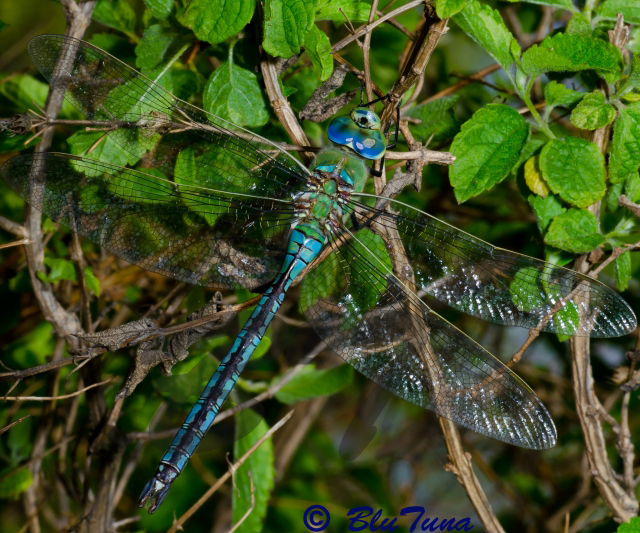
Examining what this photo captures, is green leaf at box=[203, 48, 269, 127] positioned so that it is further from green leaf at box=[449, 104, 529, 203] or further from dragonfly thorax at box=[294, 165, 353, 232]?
green leaf at box=[449, 104, 529, 203]

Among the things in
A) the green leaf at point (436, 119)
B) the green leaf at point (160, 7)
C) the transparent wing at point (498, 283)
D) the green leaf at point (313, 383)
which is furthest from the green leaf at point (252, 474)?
the green leaf at point (160, 7)

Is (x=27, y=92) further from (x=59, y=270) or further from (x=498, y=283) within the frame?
(x=498, y=283)

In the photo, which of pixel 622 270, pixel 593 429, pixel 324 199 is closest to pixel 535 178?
pixel 622 270

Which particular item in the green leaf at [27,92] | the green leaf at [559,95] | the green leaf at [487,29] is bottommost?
the green leaf at [27,92]

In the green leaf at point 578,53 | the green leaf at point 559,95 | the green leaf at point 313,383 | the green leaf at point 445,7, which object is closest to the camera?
the green leaf at point 445,7

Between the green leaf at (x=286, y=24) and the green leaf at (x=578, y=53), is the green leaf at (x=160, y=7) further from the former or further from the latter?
the green leaf at (x=578, y=53)

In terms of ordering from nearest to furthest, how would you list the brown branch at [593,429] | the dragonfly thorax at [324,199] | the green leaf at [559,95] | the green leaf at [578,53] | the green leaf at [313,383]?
the green leaf at [578,53]
the green leaf at [559,95]
the brown branch at [593,429]
the dragonfly thorax at [324,199]
the green leaf at [313,383]

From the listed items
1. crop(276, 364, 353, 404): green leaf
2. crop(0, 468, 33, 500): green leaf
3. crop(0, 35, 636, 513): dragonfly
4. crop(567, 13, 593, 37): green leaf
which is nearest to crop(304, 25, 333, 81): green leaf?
crop(0, 35, 636, 513): dragonfly
